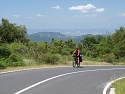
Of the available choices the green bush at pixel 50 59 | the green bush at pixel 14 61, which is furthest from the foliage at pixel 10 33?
the green bush at pixel 14 61

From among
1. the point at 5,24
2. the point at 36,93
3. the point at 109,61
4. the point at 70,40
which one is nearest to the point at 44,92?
the point at 36,93

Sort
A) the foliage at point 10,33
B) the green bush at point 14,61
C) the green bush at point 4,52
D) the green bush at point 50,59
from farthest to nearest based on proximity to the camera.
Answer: the foliage at point 10,33 → the green bush at point 50,59 → the green bush at point 4,52 → the green bush at point 14,61

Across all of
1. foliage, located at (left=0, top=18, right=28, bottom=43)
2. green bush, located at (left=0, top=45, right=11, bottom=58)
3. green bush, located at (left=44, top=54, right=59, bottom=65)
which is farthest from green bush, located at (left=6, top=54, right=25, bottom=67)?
foliage, located at (left=0, top=18, right=28, bottom=43)

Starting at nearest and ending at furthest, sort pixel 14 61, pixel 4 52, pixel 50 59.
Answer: pixel 14 61 < pixel 4 52 < pixel 50 59

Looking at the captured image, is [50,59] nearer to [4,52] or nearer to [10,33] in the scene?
[4,52]

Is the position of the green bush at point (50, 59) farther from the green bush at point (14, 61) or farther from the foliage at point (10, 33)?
the foliage at point (10, 33)

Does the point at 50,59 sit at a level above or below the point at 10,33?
below

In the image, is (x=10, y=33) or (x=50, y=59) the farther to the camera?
(x=10, y=33)

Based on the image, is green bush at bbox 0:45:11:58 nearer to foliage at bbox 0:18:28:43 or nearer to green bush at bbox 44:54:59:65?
green bush at bbox 44:54:59:65

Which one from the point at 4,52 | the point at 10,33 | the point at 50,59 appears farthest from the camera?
the point at 10,33

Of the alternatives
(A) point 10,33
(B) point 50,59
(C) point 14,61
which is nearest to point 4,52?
(C) point 14,61

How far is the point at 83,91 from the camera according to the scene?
1053 centimetres

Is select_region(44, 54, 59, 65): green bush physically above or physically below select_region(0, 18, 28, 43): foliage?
below

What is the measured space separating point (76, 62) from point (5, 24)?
37.7m
